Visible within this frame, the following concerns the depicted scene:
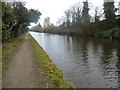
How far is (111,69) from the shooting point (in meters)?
12.0

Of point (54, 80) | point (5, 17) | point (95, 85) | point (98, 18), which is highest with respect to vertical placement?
point (98, 18)

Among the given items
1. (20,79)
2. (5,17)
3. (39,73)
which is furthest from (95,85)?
(5,17)

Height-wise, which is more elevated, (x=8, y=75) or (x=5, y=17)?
(x=5, y=17)

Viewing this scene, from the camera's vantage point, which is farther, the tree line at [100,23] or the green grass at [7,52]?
the tree line at [100,23]

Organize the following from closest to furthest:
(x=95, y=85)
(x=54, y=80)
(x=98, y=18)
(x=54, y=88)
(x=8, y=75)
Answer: (x=54, y=88), (x=54, y=80), (x=8, y=75), (x=95, y=85), (x=98, y=18)

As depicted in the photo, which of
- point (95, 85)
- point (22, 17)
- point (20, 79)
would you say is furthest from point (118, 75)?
point (22, 17)

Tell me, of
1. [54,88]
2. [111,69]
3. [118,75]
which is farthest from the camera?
[111,69]

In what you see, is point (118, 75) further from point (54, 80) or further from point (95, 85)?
point (54, 80)

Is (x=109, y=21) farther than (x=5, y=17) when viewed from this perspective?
Yes

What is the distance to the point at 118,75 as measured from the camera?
10.6 m

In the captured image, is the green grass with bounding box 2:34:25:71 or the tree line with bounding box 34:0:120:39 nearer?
the green grass with bounding box 2:34:25:71

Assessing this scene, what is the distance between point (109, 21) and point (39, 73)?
41214 millimetres

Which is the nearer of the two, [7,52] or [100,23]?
[7,52]

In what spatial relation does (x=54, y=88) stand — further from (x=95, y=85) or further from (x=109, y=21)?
(x=109, y=21)
